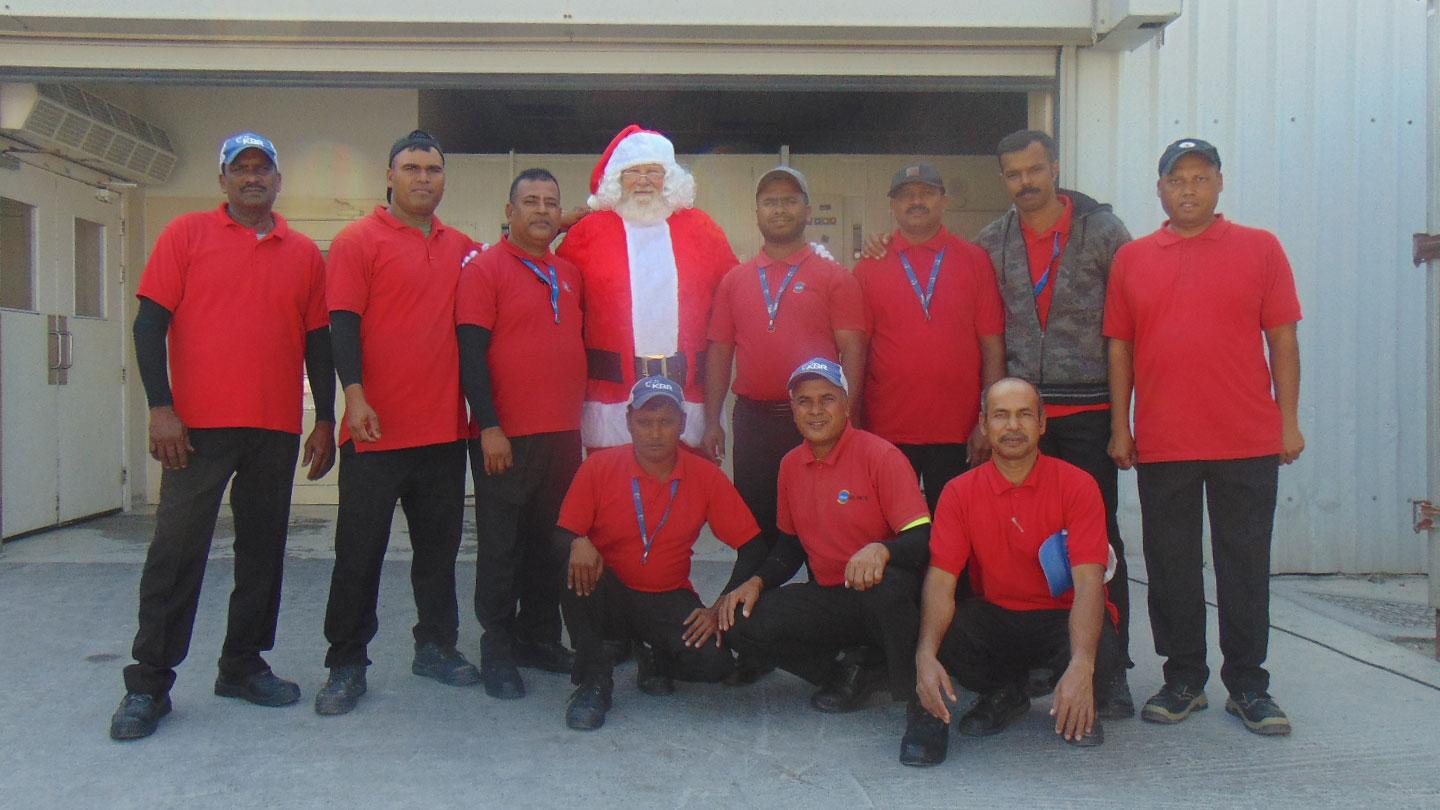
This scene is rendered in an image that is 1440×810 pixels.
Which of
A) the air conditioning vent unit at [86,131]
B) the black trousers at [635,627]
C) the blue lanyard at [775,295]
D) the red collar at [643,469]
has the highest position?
the air conditioning vent unit at [86,131]

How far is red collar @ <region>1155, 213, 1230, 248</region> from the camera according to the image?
149 inches

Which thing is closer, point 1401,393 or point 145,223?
point 1401,393

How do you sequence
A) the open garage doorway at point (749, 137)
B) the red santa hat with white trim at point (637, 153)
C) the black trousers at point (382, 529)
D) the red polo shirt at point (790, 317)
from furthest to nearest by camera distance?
the open garage doorway at point (749, 137) < the red santa hat with white trim at point (637, 153) < the red polo shirt at point (790, 317) < the black trousers at point (382, 529)

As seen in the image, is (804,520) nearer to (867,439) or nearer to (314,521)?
(867,439)

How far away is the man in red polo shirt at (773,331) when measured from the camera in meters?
4.31

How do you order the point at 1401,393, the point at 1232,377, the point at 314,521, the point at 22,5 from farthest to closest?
the point at 314,521, the point at 1401,393, the point at 22,5, the point at 1232,377

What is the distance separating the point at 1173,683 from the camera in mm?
3859

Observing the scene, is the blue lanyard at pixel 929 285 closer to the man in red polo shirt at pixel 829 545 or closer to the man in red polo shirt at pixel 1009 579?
the man in red polo shirt at pixel 829 545

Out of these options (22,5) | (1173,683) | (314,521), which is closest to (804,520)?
(1173,683)

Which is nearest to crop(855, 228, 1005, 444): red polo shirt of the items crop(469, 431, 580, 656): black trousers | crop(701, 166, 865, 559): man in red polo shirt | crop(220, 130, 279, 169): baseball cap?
crop(701, 166, 865, 559): man in red polo shirt

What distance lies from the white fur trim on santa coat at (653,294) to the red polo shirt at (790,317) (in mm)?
265

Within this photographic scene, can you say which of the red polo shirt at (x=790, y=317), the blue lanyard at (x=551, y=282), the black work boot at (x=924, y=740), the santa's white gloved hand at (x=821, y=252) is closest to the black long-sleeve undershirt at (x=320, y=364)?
the blue lanyard at (x=551, y=282)

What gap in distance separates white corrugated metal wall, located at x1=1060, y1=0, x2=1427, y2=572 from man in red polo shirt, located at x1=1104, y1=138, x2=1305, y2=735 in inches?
86.7

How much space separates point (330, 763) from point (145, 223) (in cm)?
684
